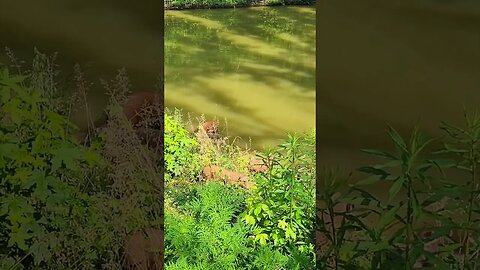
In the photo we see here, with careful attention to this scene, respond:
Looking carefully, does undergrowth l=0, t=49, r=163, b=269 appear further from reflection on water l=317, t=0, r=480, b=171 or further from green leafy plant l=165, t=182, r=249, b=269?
reflection on water l=317, t=0, r=480, b=171

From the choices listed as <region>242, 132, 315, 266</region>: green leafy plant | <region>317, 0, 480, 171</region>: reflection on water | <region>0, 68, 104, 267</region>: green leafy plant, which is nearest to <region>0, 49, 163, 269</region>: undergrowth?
<region>0, 68, 104, 267</region>: green leafy plant

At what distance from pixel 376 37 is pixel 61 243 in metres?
1.64

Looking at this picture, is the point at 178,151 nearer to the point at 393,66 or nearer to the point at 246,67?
the point at 246,67

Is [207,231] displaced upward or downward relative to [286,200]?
downward

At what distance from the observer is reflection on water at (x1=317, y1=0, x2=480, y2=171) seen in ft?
11.3

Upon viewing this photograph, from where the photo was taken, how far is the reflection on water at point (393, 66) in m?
3.43

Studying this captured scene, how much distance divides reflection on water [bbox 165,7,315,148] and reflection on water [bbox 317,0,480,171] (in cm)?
14

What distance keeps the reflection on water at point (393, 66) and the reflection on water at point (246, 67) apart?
0.14 meters

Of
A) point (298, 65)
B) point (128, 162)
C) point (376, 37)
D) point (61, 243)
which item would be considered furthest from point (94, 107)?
point (376, 37)

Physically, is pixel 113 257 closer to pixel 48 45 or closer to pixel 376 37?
pixel 48 45

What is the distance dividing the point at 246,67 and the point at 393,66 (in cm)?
66

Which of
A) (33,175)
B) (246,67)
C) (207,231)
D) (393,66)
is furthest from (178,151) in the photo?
(393,66)

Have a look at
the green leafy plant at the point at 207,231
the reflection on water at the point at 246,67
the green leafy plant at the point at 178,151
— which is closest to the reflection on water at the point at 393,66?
the reflection on water at the point at 246,67

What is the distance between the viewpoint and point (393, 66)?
136 inches
